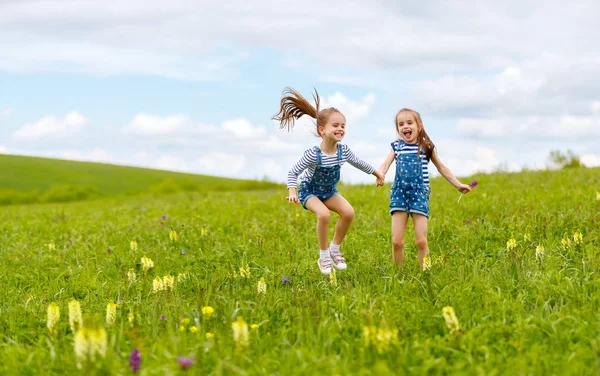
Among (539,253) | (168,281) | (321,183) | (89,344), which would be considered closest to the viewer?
(89,344)

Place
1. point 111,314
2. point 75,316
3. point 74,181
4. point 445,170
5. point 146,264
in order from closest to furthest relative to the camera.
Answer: point 75,316, point 111,314, point 445,170, point 146,264, point 74,181

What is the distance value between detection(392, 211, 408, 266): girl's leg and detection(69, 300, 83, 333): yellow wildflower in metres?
3.88

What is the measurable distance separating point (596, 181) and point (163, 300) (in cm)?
1139

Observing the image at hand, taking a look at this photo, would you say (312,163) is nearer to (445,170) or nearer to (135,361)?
(445,170)

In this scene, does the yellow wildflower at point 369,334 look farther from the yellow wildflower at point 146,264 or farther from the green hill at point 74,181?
the green hill at point 74,181

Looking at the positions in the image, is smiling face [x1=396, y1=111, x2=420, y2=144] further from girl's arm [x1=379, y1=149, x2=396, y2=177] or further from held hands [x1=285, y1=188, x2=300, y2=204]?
held hands [x1=285, y1=188, x2=300, y2=204]

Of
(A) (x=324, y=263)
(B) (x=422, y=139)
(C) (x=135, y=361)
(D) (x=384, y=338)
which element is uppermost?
(B) (x=422, y=139)

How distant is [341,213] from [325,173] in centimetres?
58

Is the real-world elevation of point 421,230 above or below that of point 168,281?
above

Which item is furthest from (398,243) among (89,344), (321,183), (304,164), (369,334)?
(89,344)

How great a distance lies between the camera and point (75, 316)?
4.59 meters

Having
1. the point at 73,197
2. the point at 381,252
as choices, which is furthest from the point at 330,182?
the point at 73,197

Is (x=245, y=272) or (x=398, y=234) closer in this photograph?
(x=245, y=272)

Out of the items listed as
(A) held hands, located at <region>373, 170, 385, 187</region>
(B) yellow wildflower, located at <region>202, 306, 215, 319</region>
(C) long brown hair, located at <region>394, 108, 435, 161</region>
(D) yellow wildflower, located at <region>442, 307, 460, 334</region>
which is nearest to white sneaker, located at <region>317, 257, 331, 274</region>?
(A) held hands, located at <region>373, 170, 385, 187</region>
